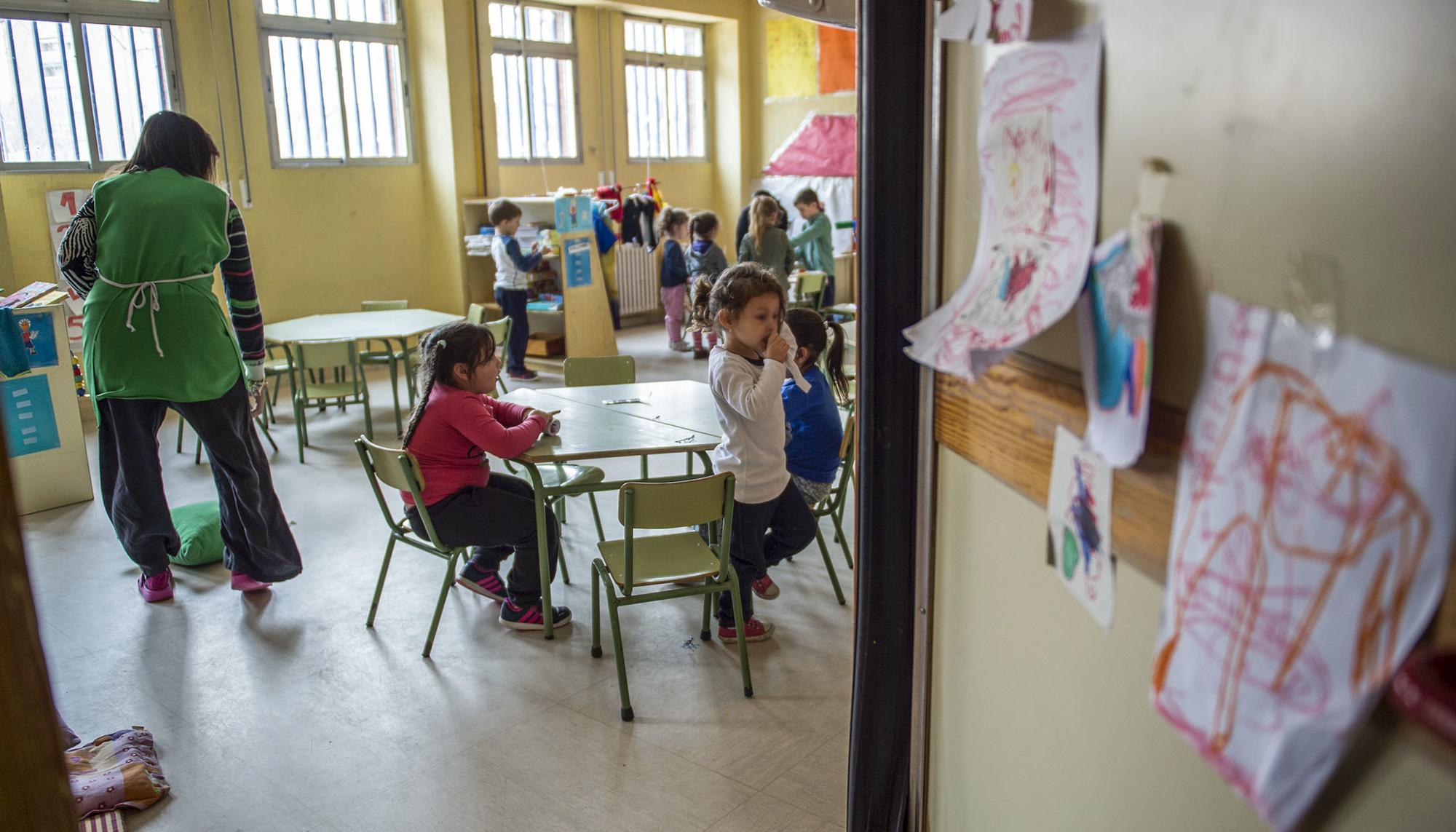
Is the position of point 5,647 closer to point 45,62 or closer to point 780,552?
point 780,552

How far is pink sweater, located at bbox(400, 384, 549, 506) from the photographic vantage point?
10.5 ft

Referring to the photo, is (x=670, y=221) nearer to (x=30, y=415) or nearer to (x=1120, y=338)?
(x=30, y=415)

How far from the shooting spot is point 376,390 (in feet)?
24.0

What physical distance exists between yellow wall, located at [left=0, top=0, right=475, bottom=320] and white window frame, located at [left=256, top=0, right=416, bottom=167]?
0.06m

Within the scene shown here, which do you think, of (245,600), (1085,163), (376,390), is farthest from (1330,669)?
(376,390)

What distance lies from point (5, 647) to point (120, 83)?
23.5ft

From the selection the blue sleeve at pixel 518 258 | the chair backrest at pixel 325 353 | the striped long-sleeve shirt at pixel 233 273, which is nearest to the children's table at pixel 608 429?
the striped long-sleeve shirt at pixel 233 273

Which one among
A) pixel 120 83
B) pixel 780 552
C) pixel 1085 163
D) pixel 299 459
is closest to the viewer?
pixel 1085 163

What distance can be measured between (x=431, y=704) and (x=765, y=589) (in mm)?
1243

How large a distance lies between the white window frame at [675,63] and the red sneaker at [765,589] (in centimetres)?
757

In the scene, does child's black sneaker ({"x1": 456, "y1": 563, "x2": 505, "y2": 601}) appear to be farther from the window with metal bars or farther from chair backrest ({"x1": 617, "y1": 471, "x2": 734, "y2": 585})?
the window with metal bars

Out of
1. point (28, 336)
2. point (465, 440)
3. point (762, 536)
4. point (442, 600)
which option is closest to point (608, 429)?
point (465, 440)

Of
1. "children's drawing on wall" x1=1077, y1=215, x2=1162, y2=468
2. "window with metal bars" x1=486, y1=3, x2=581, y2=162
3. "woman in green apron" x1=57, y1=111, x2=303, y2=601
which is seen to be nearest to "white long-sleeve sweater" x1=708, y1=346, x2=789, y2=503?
"woman in green apron" x1=57, y1=111, x2=303, y2=601

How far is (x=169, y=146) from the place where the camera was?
332cm
